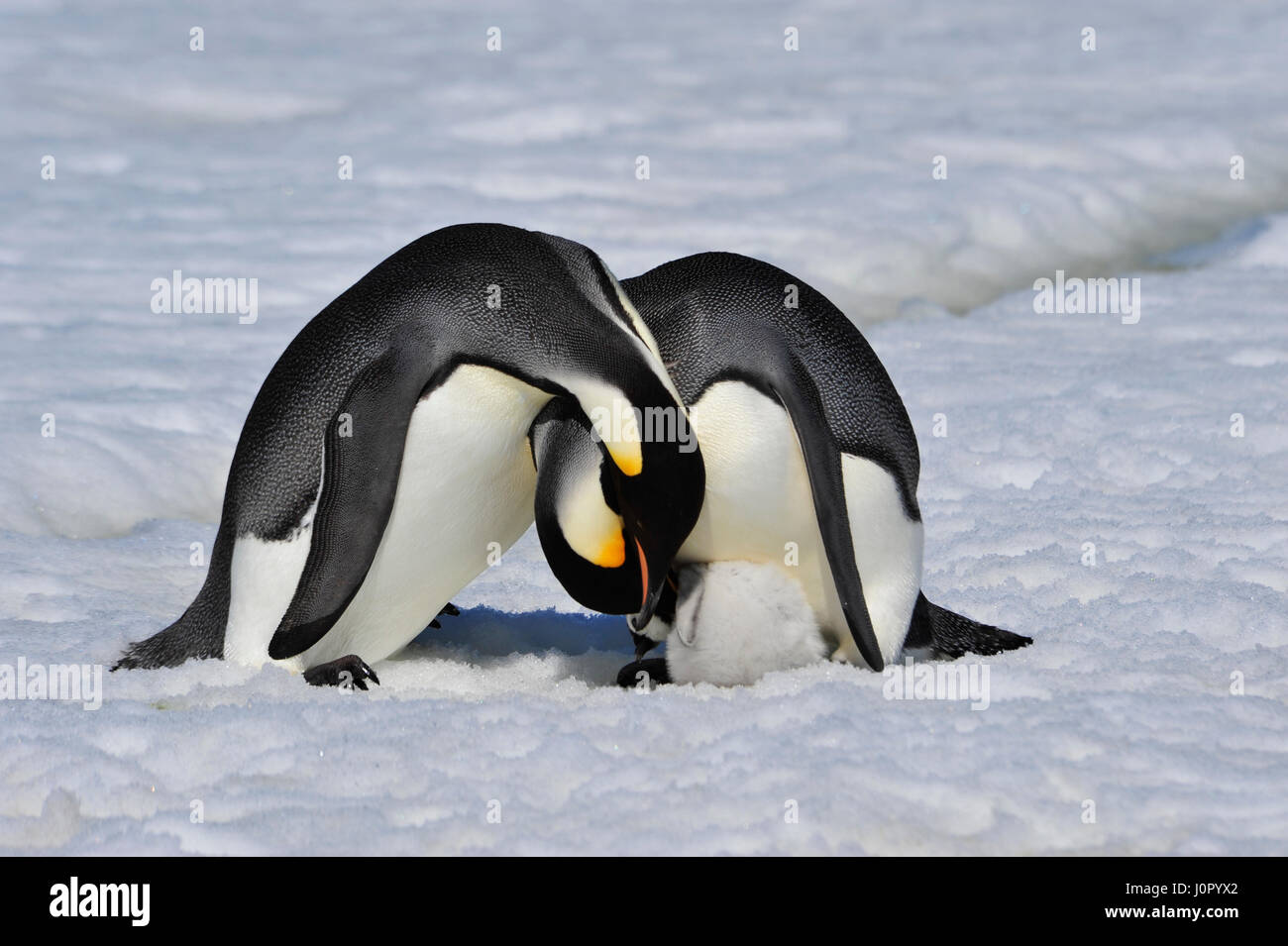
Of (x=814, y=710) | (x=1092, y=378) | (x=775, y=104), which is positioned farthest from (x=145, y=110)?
(x=814, y=710)

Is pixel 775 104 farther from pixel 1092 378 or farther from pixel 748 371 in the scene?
pixel 748 371

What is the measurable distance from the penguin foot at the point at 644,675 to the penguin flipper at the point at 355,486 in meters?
0.52

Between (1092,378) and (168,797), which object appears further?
(1092,378)

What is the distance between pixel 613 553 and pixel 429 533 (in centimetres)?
36

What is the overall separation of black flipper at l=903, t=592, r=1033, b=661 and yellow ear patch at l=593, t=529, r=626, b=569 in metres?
0.64

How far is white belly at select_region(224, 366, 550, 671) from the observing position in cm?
265

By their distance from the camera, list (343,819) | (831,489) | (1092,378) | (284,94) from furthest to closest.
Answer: (284,94), (1092,378), (831,489), (343,819)

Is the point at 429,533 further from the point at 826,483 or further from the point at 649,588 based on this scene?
the point at 826,483

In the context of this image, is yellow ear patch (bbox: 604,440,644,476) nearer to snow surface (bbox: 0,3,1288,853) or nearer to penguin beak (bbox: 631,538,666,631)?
penguin beak (bbox: 631,538,666,631)
